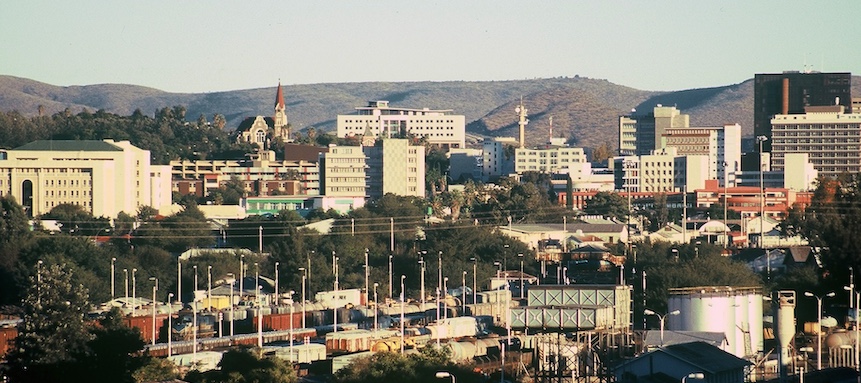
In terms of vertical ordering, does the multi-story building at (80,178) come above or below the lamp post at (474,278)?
above

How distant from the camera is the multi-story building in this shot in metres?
182

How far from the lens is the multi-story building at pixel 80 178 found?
181750 millimetres

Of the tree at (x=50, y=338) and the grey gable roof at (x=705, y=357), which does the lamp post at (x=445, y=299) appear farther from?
the tree at (x=50, y=338)

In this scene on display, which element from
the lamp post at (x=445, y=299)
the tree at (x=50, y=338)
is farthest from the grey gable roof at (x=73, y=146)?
the tree at (x=50, y=338)

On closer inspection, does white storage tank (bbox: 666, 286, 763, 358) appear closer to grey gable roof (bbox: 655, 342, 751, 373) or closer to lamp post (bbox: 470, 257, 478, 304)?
grey gable roof (bbox: 655, 342, 751, 373)

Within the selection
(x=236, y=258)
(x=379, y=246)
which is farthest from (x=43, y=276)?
(x=379, y=246)

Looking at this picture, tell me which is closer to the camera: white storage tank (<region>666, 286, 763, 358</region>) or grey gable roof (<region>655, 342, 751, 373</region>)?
grey gable roof (<region>655, 342, 751, 373</region>)

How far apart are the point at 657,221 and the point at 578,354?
397 ft

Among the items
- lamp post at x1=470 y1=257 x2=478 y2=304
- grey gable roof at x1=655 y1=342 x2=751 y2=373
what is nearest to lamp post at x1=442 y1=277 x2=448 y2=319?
lamp post at x1=470 y1=257 x2=478 y2=304

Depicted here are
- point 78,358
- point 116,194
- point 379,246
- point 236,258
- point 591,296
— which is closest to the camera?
point 78,358

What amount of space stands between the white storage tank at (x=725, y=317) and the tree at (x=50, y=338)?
24.2m

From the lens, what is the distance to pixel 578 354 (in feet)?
224

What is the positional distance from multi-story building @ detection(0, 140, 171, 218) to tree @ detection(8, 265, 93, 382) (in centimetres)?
11369

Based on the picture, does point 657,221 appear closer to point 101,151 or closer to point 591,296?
point 101,151
